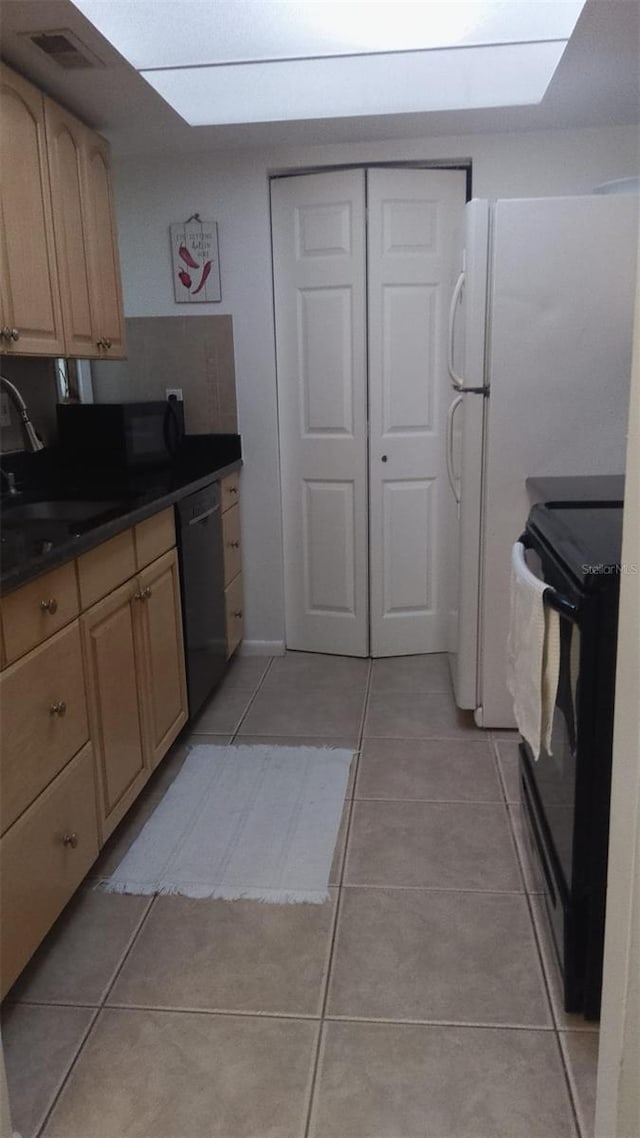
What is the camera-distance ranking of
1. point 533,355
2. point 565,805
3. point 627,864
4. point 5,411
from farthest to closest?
point 5,411, point 533,355, point 565,805, point 627,864

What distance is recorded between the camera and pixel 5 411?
2588 millimetres

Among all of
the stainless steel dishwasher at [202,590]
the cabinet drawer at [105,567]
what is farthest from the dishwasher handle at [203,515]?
the cabinet drawer at [105,567]

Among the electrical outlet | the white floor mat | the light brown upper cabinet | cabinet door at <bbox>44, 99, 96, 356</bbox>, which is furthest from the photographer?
the electrical outlet

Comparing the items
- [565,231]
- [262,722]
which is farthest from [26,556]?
[565,231]

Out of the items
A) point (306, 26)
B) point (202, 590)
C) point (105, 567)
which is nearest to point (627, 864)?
point (105, 567)

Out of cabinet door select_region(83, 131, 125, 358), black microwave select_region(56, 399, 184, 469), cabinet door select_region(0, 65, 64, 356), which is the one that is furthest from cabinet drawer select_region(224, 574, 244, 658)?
cabinet door select_region(0, 65, 64, 356)

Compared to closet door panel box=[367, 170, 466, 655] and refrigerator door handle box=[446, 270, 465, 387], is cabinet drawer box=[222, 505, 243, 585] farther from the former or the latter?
refrigerator door handle box=[446, 270, 465, 387]

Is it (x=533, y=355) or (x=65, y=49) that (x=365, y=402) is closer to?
(x=533, y=355)

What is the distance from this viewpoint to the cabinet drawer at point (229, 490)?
10.5 ft

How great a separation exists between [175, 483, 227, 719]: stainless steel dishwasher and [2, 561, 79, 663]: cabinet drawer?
2.80ft

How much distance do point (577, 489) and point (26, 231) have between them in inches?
65.5

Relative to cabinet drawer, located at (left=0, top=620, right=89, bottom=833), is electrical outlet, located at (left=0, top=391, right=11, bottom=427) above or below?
above

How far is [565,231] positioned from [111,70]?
1.39 meters

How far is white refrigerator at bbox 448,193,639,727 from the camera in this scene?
2.35 m
